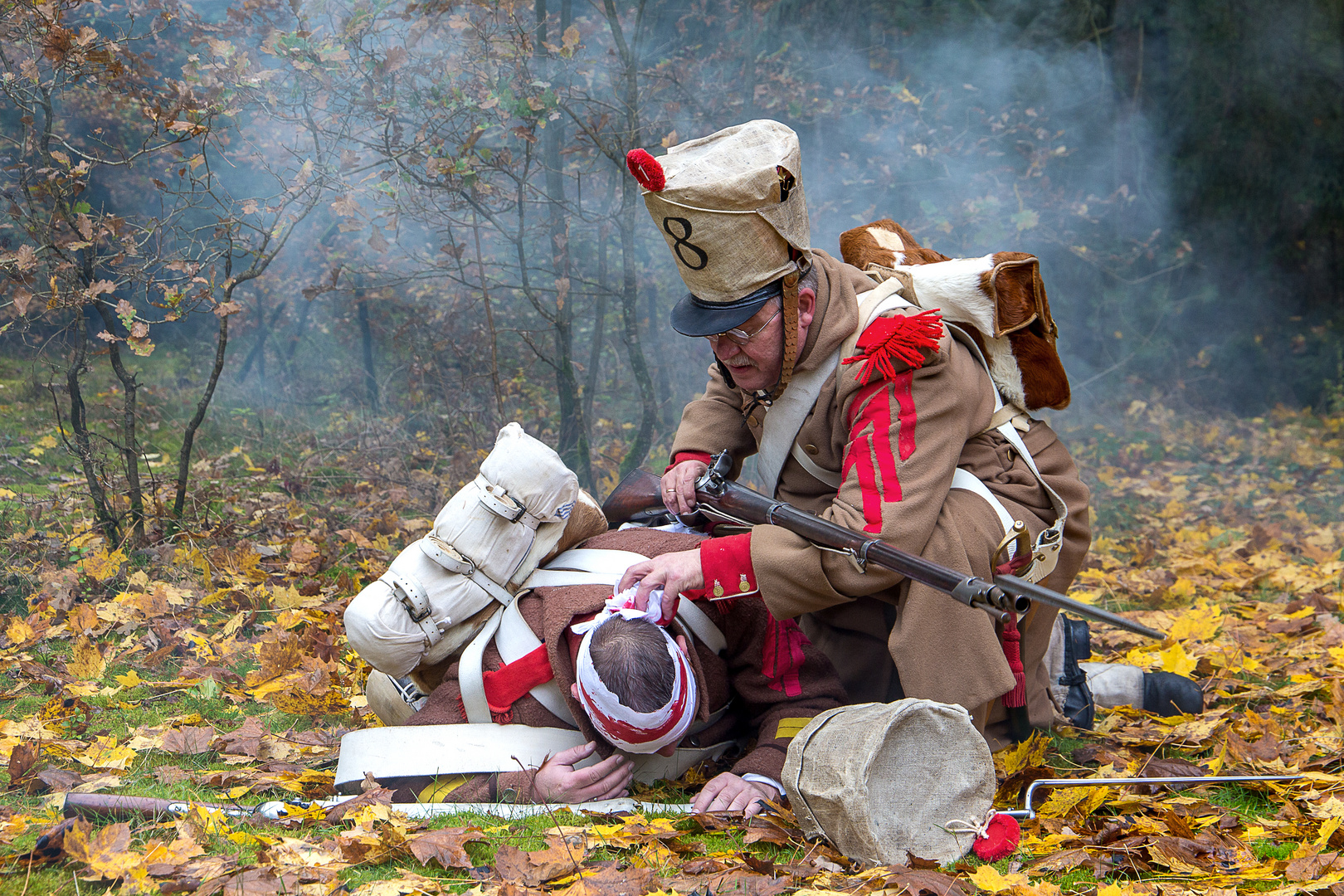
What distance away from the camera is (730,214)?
2.82 m

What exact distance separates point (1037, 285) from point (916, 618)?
3.77ft

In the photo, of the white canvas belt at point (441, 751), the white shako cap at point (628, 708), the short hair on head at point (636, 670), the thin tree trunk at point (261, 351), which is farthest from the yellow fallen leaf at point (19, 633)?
the thin tree trunk at point (261, 351)

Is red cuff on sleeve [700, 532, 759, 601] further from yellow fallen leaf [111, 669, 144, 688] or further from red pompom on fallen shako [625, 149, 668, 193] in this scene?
yellow fallen leaf [111, 669, 144, 688]

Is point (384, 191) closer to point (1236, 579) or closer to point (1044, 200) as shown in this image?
point (1236, 579)

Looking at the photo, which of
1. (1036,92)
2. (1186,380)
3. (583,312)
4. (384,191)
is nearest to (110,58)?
(384,191)

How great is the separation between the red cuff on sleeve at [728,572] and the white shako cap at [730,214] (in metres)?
0.64

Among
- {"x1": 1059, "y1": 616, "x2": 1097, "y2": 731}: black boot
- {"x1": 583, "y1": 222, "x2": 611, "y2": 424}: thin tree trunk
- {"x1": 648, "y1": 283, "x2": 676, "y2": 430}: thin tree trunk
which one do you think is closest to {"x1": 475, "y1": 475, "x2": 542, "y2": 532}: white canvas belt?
{"x1": 1059, "y1": 616, "x2": 1097, "y2": 731}: black boot

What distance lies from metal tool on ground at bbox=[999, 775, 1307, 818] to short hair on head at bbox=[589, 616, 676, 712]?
0.90 metres

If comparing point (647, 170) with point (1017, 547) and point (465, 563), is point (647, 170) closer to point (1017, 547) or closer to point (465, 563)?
point (465, 563)

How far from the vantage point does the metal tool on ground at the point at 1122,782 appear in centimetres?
259

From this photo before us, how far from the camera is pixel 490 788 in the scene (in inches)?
109

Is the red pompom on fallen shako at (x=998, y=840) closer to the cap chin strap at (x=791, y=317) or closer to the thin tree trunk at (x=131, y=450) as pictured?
the cap chin strap at (x=791, y=317)

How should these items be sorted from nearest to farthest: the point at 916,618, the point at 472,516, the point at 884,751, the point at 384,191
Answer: the point at 884,751 → the point at 916,618 → the point at 472,516 → the point at 384,191

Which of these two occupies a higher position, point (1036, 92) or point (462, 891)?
point (1036, 92)
